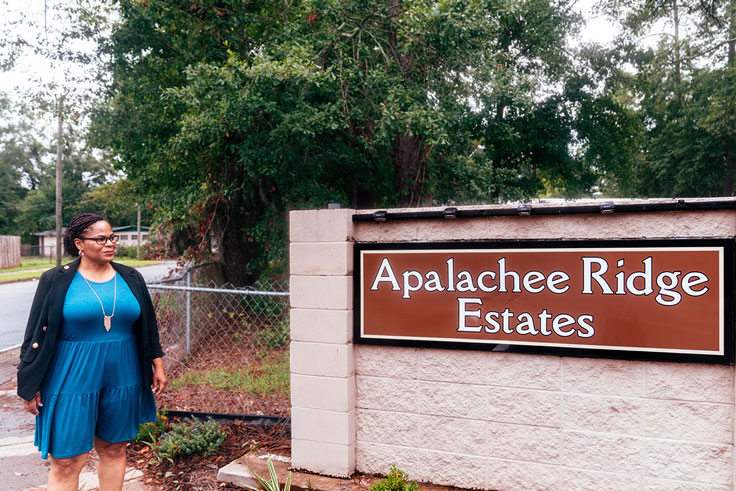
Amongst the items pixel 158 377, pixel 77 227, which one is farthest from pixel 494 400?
pixel 77 227

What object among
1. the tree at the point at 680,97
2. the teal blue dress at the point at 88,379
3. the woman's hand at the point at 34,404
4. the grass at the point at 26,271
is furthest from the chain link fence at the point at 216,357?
the grass at the point at 26,271

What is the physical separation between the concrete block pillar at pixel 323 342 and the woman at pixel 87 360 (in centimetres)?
90

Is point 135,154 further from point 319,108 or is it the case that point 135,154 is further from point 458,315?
point 458,315

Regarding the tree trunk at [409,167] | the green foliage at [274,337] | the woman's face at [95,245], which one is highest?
the tree trunk at [409,167]

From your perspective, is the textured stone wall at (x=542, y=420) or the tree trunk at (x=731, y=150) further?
the tree trunk at (x=731, y=150)

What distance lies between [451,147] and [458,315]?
7.24 m

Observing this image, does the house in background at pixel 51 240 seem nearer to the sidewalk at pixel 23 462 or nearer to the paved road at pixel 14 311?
the paved road at pixel 14 311

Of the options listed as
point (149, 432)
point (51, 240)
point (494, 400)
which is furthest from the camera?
point (51, 240)

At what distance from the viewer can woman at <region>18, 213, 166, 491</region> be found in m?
2.76

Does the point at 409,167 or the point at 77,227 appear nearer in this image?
the point at 77,227

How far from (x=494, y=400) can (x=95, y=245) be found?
239 cm

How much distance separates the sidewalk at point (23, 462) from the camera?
3.68m

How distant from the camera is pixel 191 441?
3953 mm

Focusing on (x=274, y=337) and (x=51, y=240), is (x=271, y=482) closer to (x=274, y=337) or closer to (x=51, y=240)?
(x=274, y=337)
